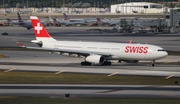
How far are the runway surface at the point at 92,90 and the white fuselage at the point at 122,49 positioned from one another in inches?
745

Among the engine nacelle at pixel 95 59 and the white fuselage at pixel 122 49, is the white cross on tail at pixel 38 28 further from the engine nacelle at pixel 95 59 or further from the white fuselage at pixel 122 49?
the engine nacelle at pixel 95 59

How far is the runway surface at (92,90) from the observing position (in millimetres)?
48906

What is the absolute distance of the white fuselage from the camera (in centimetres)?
7350

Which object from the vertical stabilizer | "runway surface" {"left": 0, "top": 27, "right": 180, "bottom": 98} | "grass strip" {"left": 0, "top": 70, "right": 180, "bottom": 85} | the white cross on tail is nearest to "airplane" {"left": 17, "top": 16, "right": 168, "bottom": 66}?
"runway surface" {"left": 0, "top": 27, "right": 180, "bottom": 98}

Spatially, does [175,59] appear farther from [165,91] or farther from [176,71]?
[165,91]

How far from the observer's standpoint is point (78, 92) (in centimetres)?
5056

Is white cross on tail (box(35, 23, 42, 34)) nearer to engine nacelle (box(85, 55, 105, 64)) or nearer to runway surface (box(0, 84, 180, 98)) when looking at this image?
engine nacelle (box(85, 55, 105, 64))

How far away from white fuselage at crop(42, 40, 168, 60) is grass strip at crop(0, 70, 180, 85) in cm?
1132

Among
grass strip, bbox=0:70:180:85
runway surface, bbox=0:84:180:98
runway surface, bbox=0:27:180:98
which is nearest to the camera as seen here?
runway surface, bbox=0:84:180:98

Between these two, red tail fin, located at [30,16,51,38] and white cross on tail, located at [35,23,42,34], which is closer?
red tail fin, located at [30,16,51,38]

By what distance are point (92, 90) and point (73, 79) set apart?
903 centimetres

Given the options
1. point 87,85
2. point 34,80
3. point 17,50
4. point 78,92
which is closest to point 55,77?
point 34,80

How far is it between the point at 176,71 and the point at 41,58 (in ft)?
84.8
